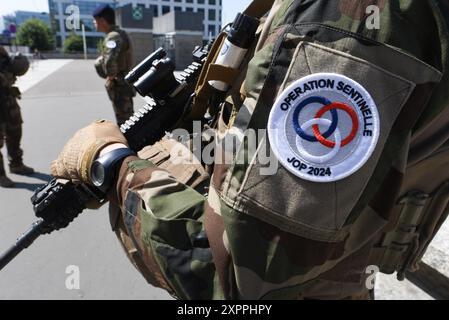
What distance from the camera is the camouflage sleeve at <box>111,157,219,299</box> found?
74cm

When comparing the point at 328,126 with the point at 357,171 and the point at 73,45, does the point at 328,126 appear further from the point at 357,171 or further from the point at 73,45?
the point at 73,45

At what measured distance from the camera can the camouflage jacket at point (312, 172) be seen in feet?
1.90

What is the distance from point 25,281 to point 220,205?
1.88 m

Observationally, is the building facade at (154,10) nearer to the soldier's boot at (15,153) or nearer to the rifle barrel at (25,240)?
the soldier's boot at (15,153)

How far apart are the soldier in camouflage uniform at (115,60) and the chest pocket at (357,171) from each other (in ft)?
12.9

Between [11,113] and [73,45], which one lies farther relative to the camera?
[73,45]

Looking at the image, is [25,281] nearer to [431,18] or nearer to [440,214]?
[440,214]

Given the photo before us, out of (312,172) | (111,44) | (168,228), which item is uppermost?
(312,172)

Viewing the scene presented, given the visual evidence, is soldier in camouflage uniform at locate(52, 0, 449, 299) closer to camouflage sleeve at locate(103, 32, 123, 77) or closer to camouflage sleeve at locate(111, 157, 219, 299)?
camouflage sleeve at locate(111, 157, 219, 299)

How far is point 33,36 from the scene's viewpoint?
3669 centimetres

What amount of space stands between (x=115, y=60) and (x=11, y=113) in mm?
1306

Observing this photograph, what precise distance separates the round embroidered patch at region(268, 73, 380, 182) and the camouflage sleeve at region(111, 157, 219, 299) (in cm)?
27

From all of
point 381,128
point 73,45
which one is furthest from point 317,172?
point 73,45
